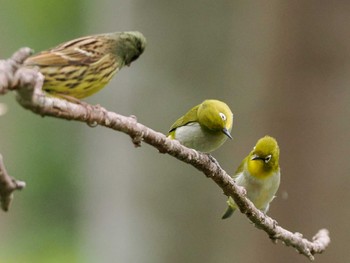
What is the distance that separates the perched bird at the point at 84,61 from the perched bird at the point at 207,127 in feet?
0.76

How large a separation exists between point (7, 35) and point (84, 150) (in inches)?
190

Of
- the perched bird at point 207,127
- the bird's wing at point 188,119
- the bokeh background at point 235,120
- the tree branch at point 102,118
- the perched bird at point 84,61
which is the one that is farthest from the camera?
the bokeh background at point 235,120

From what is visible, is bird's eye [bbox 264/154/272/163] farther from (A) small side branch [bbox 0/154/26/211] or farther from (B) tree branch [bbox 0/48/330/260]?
(A) small side branch [bbox 0/154/26/211]

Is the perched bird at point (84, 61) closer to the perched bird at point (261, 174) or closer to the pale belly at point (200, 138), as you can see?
the pale belly at point (200, 138)

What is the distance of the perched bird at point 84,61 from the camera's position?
199cm

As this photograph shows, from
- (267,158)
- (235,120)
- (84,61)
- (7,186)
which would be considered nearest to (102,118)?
(7,186)

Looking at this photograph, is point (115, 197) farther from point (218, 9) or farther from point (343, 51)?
point (343, 51)

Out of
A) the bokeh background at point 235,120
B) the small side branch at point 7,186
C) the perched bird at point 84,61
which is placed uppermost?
the perched bird at point 84,61

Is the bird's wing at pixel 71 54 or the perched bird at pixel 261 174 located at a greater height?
the bird's wing at pixel 71 54

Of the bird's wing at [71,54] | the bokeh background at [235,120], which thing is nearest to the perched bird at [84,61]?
the bird's wing at [71,54]

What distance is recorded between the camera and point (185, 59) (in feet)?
16.5

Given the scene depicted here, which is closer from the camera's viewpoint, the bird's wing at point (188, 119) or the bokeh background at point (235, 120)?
the bird's wing at point (188, 119)

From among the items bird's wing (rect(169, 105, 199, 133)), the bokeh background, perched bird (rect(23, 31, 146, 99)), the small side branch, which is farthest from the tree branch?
the bokeh background

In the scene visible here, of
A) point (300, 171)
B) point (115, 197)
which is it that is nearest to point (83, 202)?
point (115, 197)
